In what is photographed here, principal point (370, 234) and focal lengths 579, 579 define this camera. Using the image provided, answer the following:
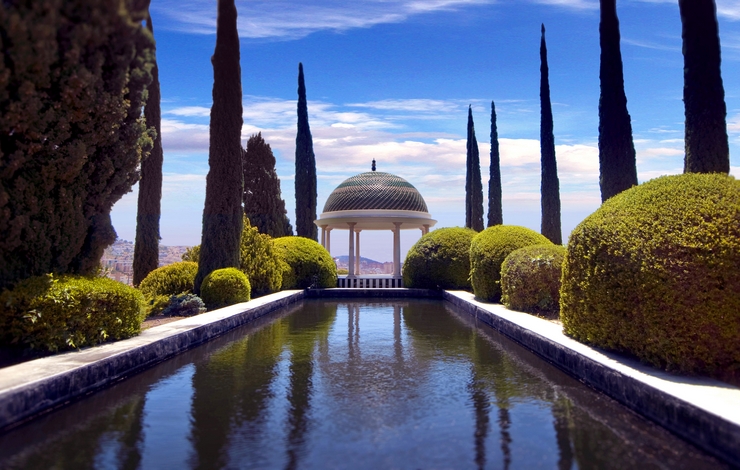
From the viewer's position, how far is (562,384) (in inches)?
289

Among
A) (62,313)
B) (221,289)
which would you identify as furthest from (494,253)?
(62,313)

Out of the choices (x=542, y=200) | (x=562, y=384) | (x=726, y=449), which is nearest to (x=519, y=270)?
(x=562, y=384)

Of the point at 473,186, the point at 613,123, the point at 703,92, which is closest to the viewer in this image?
the point at 703,92

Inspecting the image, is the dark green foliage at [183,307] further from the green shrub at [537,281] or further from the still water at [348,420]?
the green shrub at [537,281]

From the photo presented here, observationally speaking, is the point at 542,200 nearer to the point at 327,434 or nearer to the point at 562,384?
the point at 562,384

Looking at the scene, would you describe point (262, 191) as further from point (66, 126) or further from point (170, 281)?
point (66, 126)

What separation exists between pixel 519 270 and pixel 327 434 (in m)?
9.88

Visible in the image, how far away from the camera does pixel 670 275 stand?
679cm

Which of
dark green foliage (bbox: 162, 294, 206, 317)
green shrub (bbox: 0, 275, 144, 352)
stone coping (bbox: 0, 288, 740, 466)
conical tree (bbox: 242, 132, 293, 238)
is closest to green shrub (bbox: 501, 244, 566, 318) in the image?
stone coping (bbox: 0, 288, 740, 466)

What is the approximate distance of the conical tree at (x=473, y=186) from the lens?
33.0 meters

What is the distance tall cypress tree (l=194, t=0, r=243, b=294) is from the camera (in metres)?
16.9

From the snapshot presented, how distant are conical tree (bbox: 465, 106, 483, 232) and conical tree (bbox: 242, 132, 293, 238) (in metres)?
11.5

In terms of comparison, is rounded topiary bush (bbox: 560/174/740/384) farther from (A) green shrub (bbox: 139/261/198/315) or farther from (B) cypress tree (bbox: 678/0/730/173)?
(A) green shrub (bbox: 139/261/198/315)

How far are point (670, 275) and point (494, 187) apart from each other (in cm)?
2539
